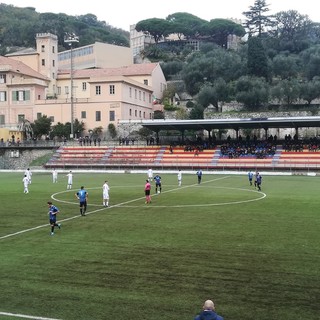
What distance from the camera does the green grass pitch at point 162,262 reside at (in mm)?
11992

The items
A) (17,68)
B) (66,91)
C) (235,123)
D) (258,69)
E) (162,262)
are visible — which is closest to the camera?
(162,262)

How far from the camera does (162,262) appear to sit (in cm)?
1603

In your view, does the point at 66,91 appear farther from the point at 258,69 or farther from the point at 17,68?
the point at 258,69

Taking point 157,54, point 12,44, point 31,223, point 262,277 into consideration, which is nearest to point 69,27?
point 12,44

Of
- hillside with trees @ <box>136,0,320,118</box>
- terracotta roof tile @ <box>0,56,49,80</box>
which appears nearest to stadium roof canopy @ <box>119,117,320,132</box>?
hillside with trees @ <box>136,0,320,118</box>

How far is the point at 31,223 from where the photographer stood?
78.6 feet

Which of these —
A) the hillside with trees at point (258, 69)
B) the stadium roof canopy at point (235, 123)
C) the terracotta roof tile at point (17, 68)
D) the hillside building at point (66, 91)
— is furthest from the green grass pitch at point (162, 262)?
the hillside with trees at point (258, 69)

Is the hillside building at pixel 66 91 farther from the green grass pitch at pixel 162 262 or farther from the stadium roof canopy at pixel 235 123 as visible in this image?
the green grass pitch at pixel 162 262

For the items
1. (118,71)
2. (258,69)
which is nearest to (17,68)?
(118,71)

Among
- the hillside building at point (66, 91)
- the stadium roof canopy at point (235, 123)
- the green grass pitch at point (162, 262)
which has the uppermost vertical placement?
the hillside building at point (66, 91)

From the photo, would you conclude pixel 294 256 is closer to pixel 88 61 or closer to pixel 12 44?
pixel 88 61

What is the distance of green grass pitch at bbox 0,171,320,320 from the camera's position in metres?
12.0

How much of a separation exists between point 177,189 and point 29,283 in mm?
27941

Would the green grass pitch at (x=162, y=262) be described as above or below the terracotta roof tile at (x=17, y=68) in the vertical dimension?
below
